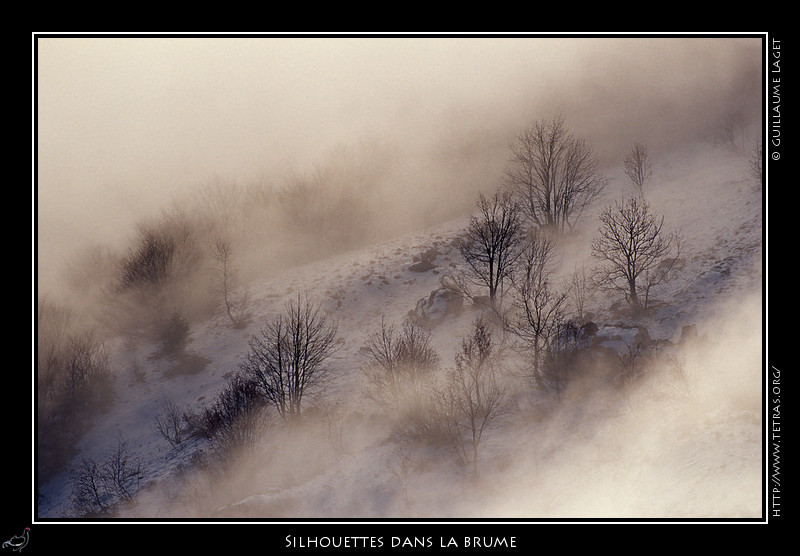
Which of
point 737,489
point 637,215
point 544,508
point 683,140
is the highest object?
point 683,140

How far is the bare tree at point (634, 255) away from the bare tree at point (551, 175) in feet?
17.5

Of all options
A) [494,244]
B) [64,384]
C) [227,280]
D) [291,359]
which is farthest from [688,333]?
[64,384]

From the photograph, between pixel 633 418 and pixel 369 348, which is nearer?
pixel 633 418

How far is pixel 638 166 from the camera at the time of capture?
155 ft

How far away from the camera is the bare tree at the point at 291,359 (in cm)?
3206

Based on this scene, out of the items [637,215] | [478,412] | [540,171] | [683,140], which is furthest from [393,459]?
[683,140]

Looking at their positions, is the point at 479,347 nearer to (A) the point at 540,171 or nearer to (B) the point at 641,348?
(B) the point at 641,348

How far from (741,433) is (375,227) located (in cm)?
3292

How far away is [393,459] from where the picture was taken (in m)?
28.0

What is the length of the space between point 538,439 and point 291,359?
1308cm

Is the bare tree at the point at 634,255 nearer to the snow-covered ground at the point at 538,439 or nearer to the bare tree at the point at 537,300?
the snow-covered ground at the point at 538,439

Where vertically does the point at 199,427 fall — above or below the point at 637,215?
below

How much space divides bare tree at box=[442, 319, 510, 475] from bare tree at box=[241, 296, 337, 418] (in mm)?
7299

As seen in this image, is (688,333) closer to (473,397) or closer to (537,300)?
(537,300)
